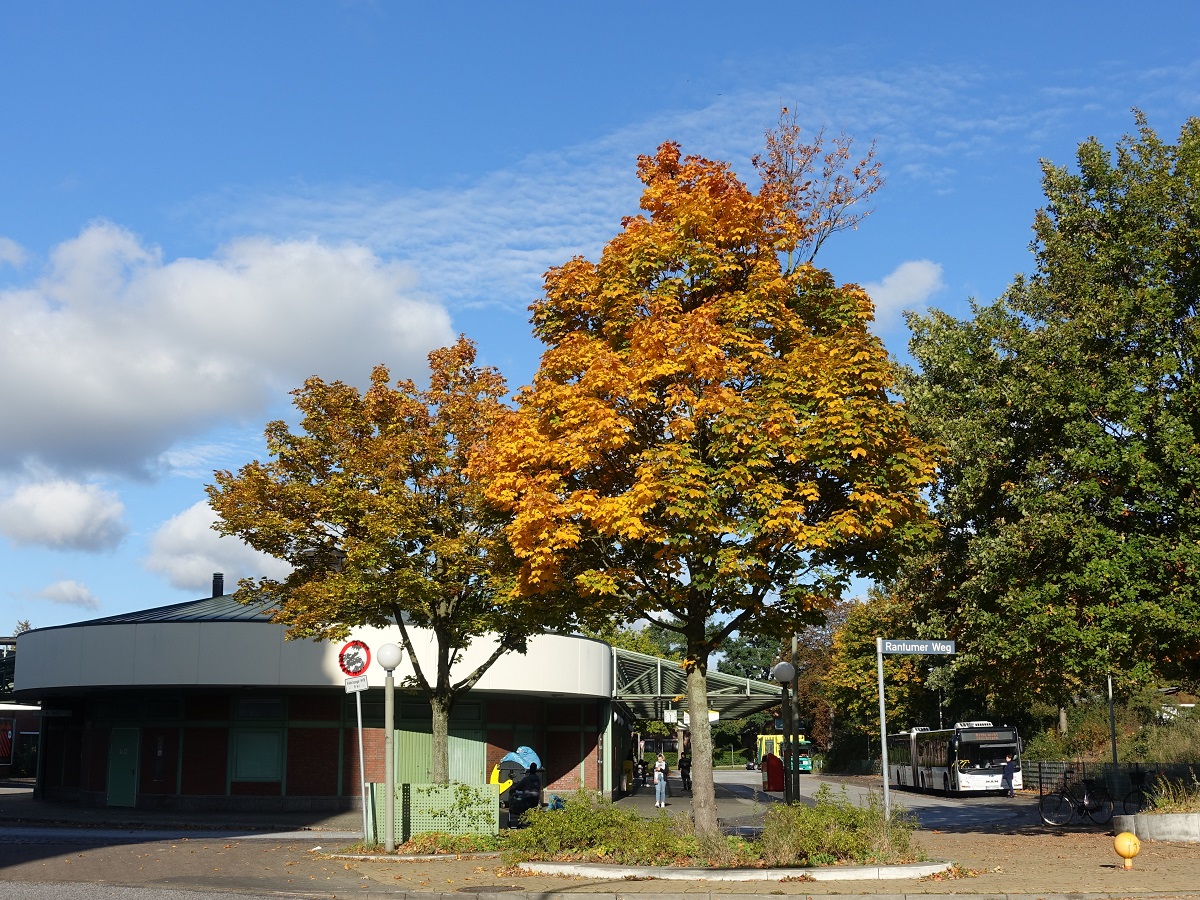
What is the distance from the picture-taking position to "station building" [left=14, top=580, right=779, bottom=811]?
2980cm

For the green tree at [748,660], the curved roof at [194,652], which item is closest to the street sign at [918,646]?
the curved roof at [194,652]

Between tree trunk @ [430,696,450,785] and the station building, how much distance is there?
288 inches

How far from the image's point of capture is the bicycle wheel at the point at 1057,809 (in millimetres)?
23844

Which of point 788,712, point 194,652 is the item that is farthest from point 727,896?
point 194,652

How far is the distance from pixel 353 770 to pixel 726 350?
19961 mm

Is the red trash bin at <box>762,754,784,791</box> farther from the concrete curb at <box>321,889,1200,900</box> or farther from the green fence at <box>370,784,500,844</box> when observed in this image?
the concrete curb at <box>321,889,1200,900</box>

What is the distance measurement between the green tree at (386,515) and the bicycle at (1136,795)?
14328mm

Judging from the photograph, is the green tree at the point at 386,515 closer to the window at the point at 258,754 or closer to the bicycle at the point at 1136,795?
the window at the point at 258,754

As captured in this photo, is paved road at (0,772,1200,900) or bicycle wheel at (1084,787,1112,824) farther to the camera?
bicycle wheel at (1084,787,1112,824)

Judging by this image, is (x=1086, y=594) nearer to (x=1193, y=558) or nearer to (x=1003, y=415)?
(x=1193, y=558)

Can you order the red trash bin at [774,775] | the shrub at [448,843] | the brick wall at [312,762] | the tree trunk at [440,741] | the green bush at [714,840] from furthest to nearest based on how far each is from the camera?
1. the red trash bin at [774,775]
2. the brick wall at [312,762]
3. the tree trunk at [440,741]
4. the shrub at [448,843]
5. the green bush at [714,840]

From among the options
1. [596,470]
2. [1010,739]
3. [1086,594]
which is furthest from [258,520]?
[1010,739]

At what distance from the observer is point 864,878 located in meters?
13.8

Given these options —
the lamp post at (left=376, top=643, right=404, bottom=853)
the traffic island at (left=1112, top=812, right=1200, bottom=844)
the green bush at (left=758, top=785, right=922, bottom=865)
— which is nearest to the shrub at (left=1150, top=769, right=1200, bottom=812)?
the traffic island at (left=1112, top=812, right=1200, bottom=844)
